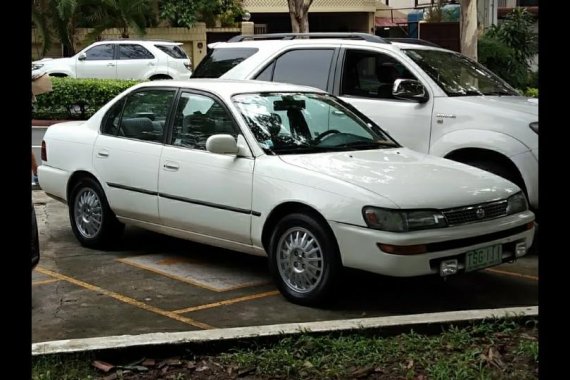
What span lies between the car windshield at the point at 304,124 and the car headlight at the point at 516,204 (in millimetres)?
1193

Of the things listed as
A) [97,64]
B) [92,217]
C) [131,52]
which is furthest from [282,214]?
[97,64]

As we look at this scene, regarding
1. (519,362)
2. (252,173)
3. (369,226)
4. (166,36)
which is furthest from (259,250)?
(166,36)

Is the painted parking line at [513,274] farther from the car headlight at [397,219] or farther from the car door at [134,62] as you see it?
the car door at [134,62]

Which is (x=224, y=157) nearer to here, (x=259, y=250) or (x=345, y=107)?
→ (x=259, y=250)

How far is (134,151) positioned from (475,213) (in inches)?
121

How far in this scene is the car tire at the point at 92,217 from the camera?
7.09 meters

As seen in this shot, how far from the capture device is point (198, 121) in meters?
6.56

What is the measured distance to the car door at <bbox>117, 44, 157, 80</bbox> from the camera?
23016 millimetres

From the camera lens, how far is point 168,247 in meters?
7.43

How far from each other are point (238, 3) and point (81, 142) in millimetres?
25302

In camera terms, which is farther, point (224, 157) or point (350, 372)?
point (224, 157)

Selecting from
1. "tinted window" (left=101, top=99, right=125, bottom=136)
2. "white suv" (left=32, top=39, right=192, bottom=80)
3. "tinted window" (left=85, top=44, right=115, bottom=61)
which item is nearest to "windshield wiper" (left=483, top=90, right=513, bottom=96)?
"tinted window" (left=101, top=99, right=125, bottom=136)

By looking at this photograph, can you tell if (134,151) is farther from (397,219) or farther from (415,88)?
(415,88)

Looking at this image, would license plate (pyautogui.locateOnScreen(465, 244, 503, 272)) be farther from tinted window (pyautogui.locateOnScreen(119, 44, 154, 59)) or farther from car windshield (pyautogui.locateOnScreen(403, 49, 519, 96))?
tinted window (pyautogui.locateOnScreen(119, 44, 154, 59))
